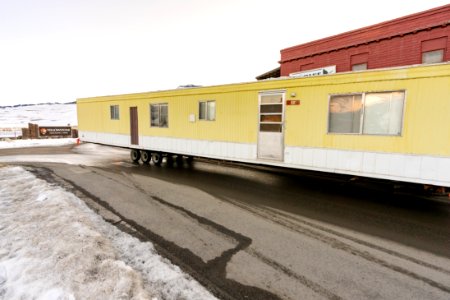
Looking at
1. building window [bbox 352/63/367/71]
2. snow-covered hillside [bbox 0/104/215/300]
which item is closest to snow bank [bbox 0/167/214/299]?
snow-covered hillside [bbox 0/104/215/300]

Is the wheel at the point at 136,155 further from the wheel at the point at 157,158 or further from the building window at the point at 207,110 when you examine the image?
the building window at the point at 207,110

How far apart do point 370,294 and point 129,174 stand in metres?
8.68

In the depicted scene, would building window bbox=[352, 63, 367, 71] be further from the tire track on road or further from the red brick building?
the tire track on road

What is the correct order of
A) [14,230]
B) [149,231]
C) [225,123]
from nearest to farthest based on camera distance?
[14,230]
[149,231]
[225,123]

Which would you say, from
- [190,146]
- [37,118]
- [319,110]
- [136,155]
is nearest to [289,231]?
[319,110]

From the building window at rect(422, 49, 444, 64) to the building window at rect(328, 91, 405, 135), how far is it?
31.4ft

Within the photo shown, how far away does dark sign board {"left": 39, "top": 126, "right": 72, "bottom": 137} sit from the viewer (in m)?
26.2

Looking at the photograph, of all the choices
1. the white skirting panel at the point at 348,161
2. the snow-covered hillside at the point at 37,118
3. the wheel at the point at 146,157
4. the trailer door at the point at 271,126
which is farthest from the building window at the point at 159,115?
the snow-covered hillside at the point at 37,118

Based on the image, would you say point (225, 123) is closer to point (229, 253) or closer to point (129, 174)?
point (129, 174)

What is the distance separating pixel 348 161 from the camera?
20.7 ft

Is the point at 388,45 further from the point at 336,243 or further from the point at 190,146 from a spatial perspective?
the point at 336,243

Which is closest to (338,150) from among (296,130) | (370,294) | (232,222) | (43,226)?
(296,130)

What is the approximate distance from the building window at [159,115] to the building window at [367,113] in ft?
22.0

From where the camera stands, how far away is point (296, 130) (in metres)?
7.12
